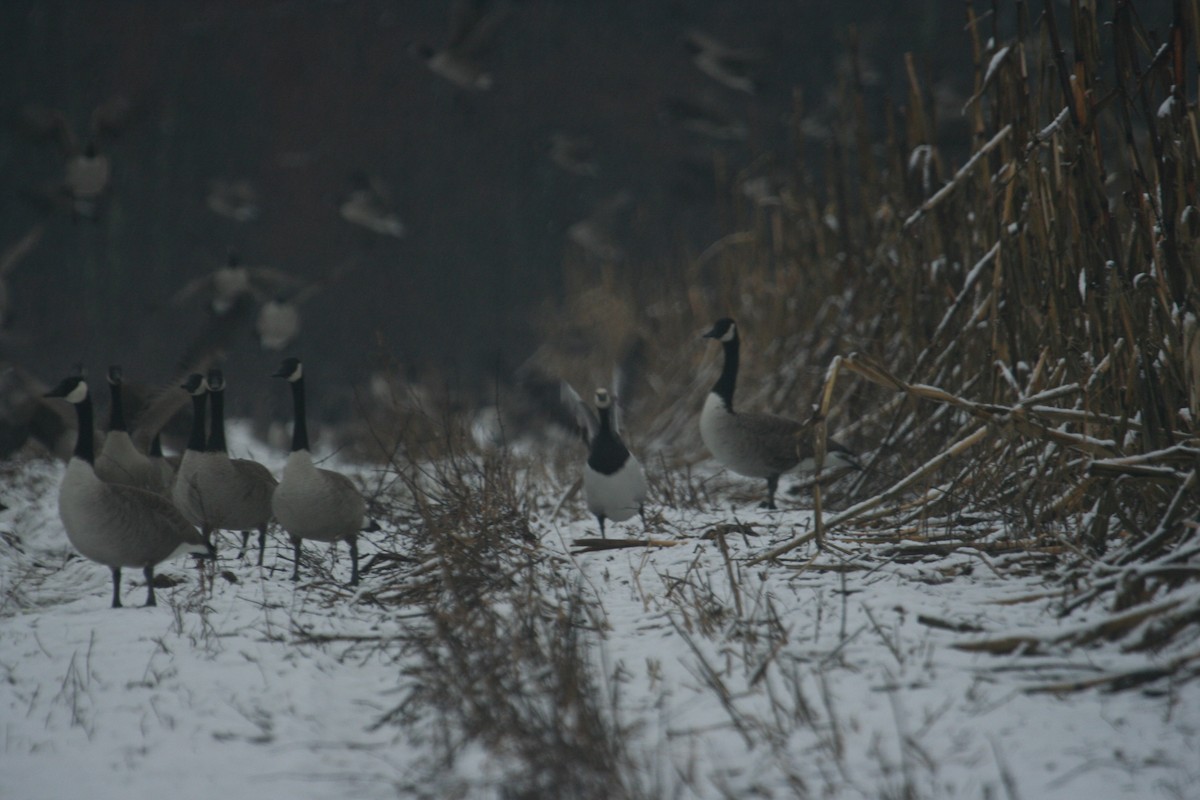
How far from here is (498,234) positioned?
61.9 ft

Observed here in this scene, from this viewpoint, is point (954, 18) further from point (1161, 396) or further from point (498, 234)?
point (1161, 396)

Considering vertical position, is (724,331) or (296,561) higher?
(724,331)

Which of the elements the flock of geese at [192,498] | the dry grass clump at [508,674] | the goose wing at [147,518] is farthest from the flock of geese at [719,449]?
the goose wing at [147,518]

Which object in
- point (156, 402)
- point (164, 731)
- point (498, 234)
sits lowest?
point (164, 731)

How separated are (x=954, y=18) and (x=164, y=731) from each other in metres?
16.6

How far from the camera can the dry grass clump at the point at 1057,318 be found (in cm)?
346

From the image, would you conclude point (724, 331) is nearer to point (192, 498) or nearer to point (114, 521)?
point (192, 498)

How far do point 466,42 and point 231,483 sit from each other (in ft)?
31.0

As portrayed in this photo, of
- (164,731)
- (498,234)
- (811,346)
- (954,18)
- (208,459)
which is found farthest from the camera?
(498,234)

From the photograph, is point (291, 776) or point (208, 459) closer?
point (291, 776)

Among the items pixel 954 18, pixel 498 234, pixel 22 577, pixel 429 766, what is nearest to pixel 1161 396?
pixel 429 766

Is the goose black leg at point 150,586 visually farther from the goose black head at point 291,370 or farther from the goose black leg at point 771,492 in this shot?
the goose black leg at point 771,492

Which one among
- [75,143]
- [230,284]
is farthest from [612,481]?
[75,143]

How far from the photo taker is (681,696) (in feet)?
10.3
